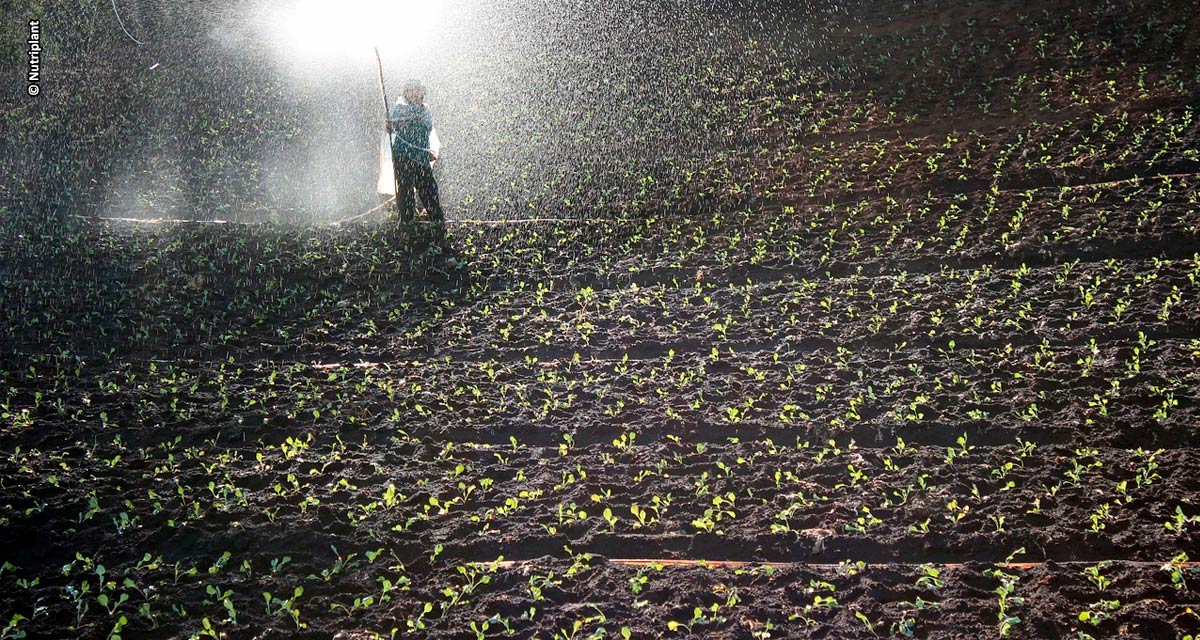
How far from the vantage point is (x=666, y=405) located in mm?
6102

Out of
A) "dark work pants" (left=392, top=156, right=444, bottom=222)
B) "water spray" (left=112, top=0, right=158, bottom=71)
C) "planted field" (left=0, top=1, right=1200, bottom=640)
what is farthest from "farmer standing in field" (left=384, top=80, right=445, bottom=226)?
"water spray" (left=112, top=0, right=158, bottom=71)

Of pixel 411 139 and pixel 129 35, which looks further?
pixel 129 35

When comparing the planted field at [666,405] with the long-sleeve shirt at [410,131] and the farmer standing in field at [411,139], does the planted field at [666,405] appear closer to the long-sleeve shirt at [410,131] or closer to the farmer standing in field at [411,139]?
the farmer standing in field at [411,139]

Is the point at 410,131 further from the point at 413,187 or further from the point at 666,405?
the point at 666,405

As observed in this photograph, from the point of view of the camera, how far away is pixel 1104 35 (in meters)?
11.4

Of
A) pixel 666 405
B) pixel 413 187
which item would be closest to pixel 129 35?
pixel 413 187

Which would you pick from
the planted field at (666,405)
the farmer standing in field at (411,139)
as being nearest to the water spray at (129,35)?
the planted field at (666,405)

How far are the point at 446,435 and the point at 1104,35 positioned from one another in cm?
991

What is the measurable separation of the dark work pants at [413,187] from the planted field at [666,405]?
0.33 m

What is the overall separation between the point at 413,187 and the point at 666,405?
14.1 ft


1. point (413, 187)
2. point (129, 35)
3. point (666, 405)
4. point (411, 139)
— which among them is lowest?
point (666, 405)

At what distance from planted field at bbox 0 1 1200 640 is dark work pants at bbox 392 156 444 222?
0.33 metres

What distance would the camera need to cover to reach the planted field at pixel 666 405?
449cm

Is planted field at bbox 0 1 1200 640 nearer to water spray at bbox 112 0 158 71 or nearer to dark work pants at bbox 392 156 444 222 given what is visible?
dark work pants at bbox 392 156 444 222
